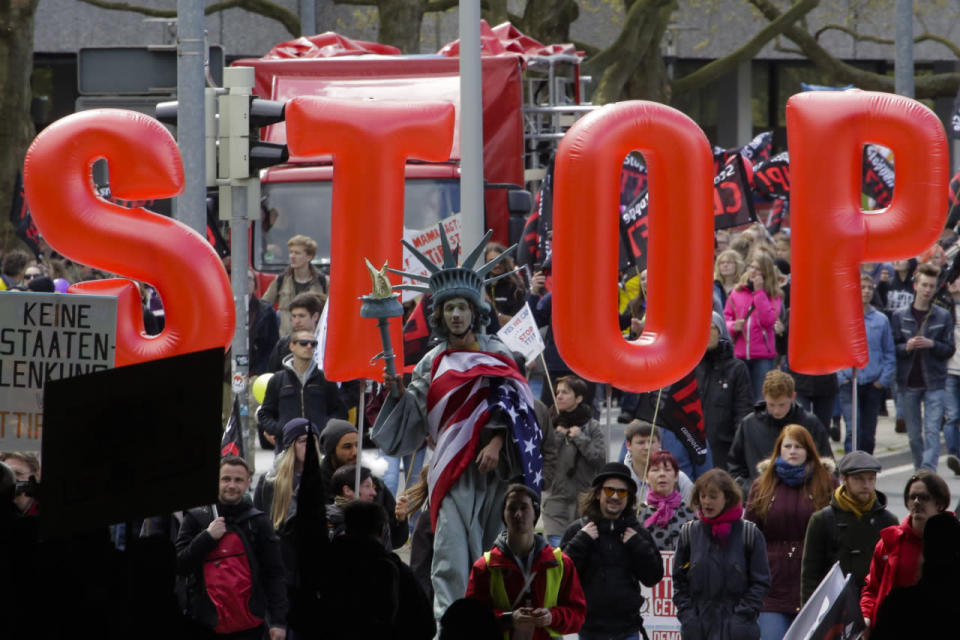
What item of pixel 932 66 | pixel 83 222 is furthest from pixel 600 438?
pixel 932 66

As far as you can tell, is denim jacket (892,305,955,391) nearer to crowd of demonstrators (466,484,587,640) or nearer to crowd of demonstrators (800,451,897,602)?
crowd of demonstrators (800,451,897,602)

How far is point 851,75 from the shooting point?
3048 centimetres

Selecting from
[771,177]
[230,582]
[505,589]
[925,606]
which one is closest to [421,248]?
[230,582]

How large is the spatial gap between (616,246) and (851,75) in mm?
23142

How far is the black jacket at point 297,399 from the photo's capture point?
11.1 metres

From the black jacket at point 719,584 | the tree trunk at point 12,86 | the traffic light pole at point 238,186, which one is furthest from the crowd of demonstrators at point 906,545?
the tree trunk at point 12,86

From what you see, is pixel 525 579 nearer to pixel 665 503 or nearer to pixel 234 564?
pixel 234 564

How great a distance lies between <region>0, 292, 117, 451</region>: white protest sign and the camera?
22.4ft

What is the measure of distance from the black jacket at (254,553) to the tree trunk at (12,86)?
14.4 meters

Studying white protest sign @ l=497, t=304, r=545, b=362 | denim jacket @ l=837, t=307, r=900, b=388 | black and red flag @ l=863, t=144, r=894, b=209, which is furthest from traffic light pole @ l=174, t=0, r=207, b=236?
black and red flag @ l=863, t=144, r=894, b=209

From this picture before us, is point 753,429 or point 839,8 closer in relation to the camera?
point 753,429

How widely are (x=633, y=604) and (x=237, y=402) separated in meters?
3.24

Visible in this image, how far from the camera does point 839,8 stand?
119 feet

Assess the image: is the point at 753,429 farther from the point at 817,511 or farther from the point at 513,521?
the point at 513,521
